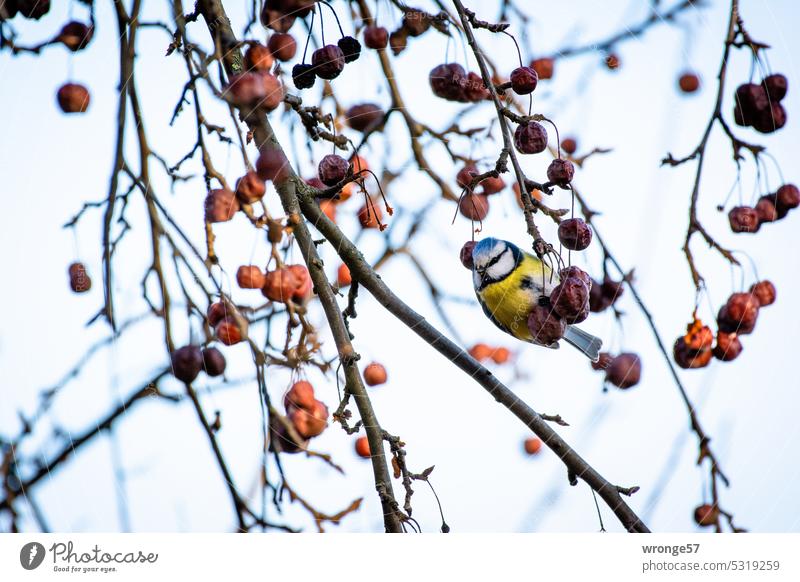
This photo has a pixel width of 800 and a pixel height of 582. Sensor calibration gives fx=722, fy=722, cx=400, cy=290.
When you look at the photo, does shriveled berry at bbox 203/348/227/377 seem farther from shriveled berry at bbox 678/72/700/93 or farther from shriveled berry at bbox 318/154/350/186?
shriveled berry at bbox 678/72/700/93

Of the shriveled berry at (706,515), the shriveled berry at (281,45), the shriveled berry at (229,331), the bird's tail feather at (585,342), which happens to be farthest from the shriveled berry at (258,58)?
the shriveled berry at (706,515)

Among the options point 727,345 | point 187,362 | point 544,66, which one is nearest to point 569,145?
point 544,66

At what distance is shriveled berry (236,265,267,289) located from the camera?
0.33m

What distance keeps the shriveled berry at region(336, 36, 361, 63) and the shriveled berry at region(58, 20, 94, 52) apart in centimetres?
16

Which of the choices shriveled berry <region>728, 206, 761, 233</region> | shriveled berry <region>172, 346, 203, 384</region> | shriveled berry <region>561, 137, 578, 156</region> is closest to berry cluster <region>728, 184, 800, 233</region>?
shriveled berry <region>728, 206, 761, 233</region>

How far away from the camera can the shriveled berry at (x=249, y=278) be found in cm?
33

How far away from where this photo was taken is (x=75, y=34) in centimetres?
43

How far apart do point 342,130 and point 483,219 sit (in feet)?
0.31

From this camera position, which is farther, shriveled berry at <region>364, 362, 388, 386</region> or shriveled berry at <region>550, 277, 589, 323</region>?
shriveled berry at <region>364, 362, 388, 386</region>

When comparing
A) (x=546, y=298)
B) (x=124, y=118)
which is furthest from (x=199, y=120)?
(x=546, y=298)

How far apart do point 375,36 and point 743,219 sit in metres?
0.24

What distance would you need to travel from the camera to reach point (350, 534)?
44 centimetres

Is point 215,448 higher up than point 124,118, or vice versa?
point 124,118

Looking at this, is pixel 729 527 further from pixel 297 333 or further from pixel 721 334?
pixel 297 333
